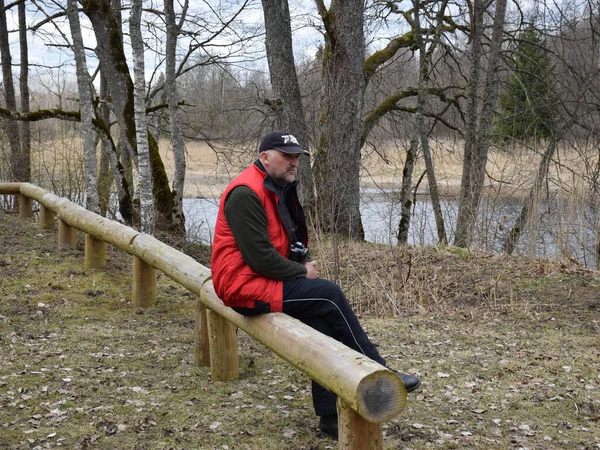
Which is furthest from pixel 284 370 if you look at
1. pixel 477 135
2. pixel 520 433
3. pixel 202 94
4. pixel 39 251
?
pixel 202 94

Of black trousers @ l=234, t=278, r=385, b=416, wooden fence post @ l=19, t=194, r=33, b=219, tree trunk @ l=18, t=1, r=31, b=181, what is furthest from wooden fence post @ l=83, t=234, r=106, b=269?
tree trunk @ l=18, t=1, r=31, b=181

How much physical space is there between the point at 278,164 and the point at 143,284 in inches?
137

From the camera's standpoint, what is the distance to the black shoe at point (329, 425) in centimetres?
389

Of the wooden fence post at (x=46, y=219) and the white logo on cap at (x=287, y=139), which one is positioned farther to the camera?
the wooden fence post at (x=46, y=219)

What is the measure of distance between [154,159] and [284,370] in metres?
7.57

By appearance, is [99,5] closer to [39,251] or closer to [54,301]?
[39,251]

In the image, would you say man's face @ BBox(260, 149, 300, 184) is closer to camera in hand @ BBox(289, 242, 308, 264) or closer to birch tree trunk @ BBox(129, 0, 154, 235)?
camera in hand @ BBox(289, 242, 308, 264)

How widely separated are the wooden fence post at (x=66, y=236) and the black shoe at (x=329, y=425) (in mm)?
6007

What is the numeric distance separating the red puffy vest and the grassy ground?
85cm

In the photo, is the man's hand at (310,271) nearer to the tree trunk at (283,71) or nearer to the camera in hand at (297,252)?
the camera in hand at (297,252)

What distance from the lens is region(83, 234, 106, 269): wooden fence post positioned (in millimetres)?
8016

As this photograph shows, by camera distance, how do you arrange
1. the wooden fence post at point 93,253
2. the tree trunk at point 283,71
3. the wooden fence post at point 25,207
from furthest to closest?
the tree trunk at point 283,71 < the wooden fence post at point 25,207 < the wooden fence post at point 93,253

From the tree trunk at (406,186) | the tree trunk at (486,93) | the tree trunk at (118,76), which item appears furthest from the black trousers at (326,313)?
the tree trunk at (406,186)

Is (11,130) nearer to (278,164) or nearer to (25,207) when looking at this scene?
(25,207)
